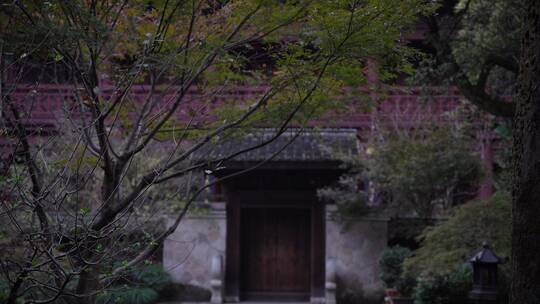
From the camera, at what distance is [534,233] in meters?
4.79

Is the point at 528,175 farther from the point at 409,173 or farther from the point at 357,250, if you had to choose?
Answer: the point at 357,250

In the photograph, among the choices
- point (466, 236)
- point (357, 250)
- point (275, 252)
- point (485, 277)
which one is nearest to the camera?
point (485, 277)

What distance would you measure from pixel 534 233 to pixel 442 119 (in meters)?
9.10

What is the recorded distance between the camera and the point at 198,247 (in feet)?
46.5

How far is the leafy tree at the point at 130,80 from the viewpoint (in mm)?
4566

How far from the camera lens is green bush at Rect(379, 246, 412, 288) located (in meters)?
12.0

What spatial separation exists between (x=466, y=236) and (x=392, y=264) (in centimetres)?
293

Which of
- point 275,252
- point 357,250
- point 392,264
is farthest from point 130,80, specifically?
point 275,252

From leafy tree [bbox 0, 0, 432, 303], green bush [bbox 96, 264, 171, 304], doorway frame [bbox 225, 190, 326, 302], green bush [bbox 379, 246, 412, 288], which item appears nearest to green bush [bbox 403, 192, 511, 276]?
green bush [bbox 379, 246, 412, 288]

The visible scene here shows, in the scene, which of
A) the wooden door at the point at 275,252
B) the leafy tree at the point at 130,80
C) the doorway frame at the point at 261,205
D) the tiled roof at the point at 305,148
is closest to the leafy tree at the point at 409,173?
the tiled roof at the point at 305,148

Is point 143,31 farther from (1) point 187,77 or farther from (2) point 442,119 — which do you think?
(2) point 442,119

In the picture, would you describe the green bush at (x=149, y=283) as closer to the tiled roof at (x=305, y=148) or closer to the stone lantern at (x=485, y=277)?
the tiled roof at (x=305, y=148)

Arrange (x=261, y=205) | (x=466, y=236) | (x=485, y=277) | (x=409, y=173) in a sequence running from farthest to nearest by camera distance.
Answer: (x=261, y=205), (x=409, y=173), (x=466, y=236), (x=485, y=277)

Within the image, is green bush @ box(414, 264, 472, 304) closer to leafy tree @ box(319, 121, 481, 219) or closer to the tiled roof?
leafy tree @ box(319, 121, 481, 219)
